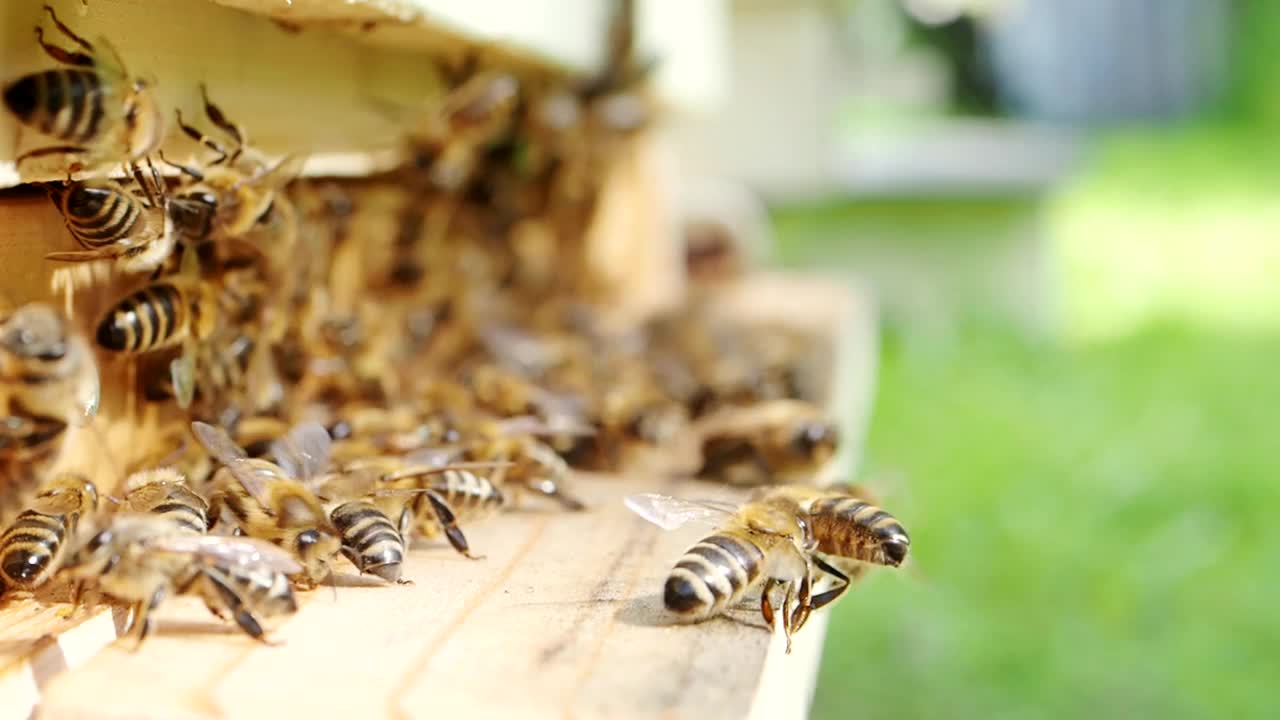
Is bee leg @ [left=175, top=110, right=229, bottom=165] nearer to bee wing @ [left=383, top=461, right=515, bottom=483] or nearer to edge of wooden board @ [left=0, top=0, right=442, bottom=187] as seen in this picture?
edge of wooden board @ [left=0, top=0, right=442, bottom=187]

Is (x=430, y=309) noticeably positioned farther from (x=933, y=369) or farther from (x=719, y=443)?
(x=933, y=369)

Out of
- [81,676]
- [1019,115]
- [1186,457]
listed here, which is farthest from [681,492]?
[1019,115]

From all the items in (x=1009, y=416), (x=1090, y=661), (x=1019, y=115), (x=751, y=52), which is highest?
(x=1019, y=115)

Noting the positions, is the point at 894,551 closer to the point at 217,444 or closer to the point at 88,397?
the point at 217,444

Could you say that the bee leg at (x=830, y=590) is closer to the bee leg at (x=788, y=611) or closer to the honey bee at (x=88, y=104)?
the bee leg at (x=788, y=611)

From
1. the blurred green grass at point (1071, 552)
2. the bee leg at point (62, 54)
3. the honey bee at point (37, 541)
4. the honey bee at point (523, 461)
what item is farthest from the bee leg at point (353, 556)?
the blurred green grass at point (1071, 552)

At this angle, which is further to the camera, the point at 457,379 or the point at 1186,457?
the point at 1186,457

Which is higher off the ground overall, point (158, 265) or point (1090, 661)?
point (158, 265)
